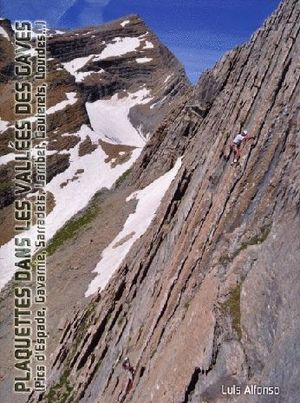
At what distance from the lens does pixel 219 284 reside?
846 inches

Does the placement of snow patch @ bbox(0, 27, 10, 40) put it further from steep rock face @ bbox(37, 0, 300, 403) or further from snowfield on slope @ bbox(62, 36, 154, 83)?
steep rock face @ bbox(37, 0, 300, 403)

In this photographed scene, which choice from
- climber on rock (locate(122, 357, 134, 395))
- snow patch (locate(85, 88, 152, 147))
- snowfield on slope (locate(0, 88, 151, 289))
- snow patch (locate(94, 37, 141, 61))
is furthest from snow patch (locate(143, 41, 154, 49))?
climber on rock (locate(122, 357, 134, 395))

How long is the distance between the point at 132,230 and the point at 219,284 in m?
34.1

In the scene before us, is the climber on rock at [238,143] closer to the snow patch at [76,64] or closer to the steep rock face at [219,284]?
the steep rock face at [219,284]

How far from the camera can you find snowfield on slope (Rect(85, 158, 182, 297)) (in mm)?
49719

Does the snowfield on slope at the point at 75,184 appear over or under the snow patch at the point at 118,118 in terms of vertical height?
under

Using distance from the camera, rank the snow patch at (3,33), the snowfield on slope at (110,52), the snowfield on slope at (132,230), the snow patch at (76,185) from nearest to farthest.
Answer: the snowfield on slope at (132,230)
the snow patch at (76,185)
the snow patch at (3,33)
the snowfield on slope at (110,52)

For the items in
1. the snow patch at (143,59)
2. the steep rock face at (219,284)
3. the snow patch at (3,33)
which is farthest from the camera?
the snow patch at (143,59)

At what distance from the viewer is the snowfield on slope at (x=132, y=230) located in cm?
4972

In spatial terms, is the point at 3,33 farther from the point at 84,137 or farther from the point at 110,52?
the point at 84,137

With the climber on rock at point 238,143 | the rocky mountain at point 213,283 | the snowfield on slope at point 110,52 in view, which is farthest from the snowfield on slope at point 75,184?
the snowfield on slope at point 110,52

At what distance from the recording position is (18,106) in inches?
3593

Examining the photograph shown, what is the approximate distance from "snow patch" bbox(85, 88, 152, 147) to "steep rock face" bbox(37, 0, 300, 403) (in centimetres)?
8200

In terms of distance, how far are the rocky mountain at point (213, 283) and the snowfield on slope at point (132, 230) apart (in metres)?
0.30
